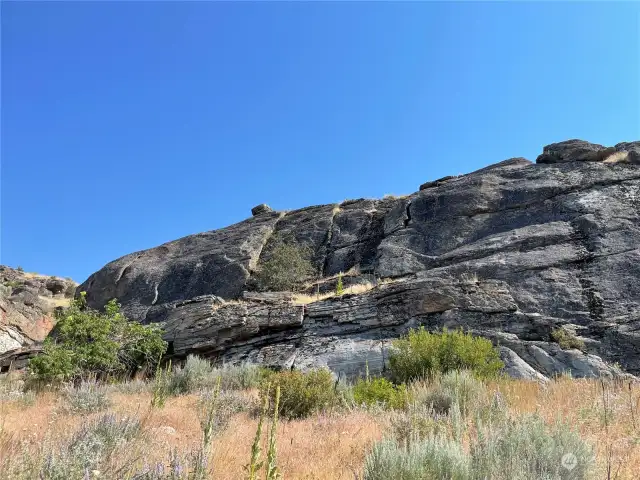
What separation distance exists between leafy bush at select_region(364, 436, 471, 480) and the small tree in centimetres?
1631

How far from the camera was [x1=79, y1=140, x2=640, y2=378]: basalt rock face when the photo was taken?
1114cm

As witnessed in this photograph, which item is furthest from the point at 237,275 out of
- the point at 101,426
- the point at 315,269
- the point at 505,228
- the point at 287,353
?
the point at 101,426

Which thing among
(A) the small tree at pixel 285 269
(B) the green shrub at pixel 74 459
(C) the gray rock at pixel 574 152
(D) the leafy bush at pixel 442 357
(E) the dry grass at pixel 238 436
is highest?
(C) the gray rock at pixel 574 152

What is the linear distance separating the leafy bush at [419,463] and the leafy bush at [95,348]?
1006 cm

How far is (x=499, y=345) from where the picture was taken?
10359mm

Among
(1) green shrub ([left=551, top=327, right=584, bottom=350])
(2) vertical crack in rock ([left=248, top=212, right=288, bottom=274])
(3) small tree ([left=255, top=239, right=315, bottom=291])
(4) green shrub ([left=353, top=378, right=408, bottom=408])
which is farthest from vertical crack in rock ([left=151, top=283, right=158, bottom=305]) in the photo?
(1) green shrub ([left=551, top=327, right=584, bottom=350])

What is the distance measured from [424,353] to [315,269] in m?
12.3

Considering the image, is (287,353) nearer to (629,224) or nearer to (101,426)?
(101,426)

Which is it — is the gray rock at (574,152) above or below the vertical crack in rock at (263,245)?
above

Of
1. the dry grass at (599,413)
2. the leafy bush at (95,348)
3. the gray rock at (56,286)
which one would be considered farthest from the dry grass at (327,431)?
the gray rock at (56,286)

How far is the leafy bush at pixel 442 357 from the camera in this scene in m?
8.62

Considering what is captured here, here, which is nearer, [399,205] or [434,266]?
[434,266]

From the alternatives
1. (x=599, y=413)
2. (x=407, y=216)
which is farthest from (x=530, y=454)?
(x=407, y=216)

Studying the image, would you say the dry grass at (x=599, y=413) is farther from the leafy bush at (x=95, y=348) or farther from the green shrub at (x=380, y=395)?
the leafy bush at (x=95, y=348)
